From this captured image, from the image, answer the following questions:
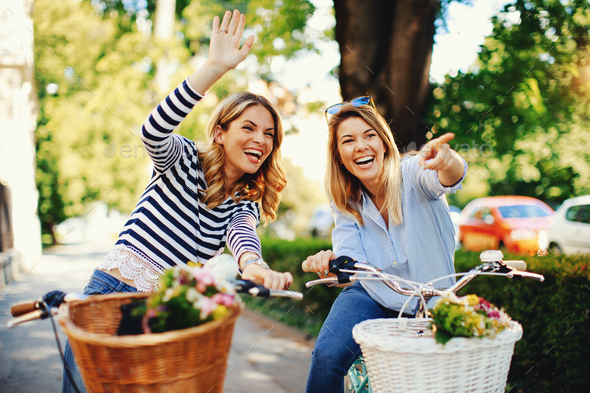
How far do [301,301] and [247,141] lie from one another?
16.5 ft

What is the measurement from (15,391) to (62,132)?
14160 millimetres

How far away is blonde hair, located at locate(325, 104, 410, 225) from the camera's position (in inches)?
93.3

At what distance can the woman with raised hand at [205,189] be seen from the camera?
6.02 feet

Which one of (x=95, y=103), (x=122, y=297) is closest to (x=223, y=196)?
(x=122, y=297)

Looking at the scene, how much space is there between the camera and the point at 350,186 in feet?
8.92

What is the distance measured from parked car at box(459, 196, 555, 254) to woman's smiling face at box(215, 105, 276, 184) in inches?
378

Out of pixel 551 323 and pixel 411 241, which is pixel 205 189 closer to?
pixel 411 241

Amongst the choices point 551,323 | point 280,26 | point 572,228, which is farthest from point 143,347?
point 572,228

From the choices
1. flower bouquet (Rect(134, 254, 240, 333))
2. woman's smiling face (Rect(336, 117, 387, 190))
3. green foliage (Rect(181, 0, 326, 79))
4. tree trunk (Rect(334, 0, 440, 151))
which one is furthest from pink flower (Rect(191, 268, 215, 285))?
green foliage (Rect(181, 0, 326, 79))

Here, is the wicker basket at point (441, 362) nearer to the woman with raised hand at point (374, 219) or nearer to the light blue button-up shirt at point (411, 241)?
the woman with raised hand at point (374, 219)

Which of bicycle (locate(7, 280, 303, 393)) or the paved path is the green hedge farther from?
bicycle (locate(7, 280, 303, 393))

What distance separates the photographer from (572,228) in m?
9.52

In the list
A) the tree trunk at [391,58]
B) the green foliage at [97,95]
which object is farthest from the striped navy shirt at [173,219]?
the green foliage at [97,95]

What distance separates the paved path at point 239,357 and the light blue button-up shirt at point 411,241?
2117 mm
